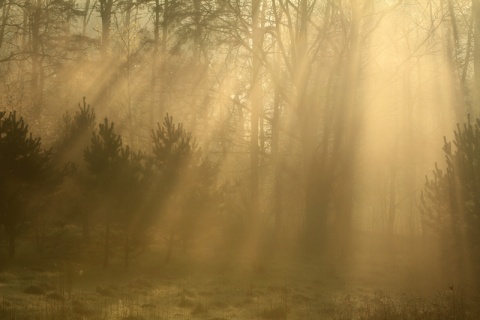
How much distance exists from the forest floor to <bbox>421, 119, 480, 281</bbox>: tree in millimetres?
955

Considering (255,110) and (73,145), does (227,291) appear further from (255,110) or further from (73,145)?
(255,110)

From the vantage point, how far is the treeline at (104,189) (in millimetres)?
16438

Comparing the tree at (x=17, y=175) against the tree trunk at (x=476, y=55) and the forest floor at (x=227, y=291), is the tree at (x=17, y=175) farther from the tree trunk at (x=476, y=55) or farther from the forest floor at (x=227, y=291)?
the tree trunk at (x=476, y=55)

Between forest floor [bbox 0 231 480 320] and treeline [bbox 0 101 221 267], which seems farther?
treeline [bbox 0 101 221 267]

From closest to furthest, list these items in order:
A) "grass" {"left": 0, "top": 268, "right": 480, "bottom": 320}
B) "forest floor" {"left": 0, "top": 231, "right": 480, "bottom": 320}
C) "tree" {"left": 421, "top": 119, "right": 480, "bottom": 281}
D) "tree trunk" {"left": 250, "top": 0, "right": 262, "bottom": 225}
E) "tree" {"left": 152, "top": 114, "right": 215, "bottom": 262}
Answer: "grass" {"left": 0, "top": 268, "right": 480, "bottom": 320}
"forest floor" {"left": 0, "top": 231, "right": 480, "bottom": 320}
"tree" {"left": 421, "top": 119, "right": 480, "bottom": 281}
"tree" {"left": 152, "top": 114, "right": 215, "bottom": 262}
"tree trunk" {"left": 250, "top": 0, "right": 262, "bottom": 225}

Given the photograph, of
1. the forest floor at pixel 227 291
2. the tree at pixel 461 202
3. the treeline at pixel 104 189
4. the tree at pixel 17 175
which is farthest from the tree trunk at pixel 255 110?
the tree at pixel 17 175

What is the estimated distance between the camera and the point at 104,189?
1694 cm

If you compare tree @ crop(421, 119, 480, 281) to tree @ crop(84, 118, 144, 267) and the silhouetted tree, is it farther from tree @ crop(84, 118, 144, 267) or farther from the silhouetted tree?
the silhouetted tree

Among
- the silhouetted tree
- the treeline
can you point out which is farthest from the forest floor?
the silhouetted tree

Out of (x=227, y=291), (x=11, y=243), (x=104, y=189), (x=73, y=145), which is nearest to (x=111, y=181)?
(x=104, y=189)

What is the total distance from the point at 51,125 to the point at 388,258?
1367 centimetres

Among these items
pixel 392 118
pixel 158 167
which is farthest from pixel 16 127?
pixel 392 118

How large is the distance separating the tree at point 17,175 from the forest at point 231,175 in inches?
1.5

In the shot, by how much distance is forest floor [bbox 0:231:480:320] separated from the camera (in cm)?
1134
